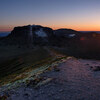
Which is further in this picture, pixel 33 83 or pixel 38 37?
pixel 38 37

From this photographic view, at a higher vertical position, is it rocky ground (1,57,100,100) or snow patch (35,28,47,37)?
snow patch (35,28,47,37)

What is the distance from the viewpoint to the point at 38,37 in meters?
96.0

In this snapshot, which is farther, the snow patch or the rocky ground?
the snow patch

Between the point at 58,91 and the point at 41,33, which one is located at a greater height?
the point at 41,33

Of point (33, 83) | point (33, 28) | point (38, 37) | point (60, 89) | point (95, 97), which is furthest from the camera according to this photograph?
point (33, 28)

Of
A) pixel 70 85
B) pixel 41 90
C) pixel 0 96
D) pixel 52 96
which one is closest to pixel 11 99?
pixel 0 96

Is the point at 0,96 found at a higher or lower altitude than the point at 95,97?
lower

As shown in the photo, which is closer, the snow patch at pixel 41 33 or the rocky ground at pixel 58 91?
the rocky ground at pixel 58 91

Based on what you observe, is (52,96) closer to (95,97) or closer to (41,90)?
(41,90)

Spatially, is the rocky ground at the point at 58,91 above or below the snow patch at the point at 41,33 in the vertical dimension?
below

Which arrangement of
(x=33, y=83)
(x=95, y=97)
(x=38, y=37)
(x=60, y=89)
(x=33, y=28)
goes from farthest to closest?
(x=33, y=28) < (x=38, y=37) < (x=33, y=83) < (x=60, y=89) < (x=95, y=97)

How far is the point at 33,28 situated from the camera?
363ft

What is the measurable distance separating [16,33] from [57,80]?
106252 mm

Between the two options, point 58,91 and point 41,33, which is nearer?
point 58,91
